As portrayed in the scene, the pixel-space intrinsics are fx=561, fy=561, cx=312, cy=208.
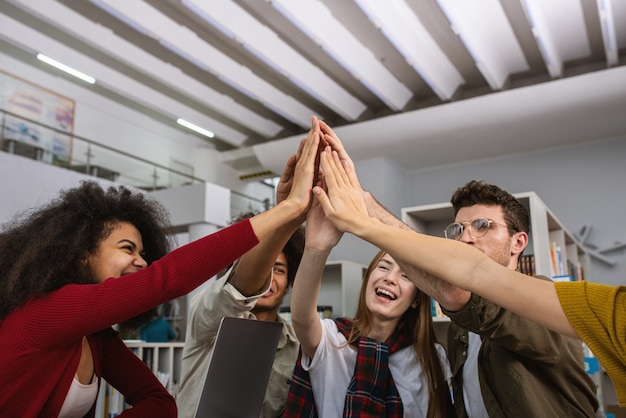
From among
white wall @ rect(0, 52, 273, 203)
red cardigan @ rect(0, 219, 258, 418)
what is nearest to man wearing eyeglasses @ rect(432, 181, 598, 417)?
red cardigan @ rect(0, 219, 258, 418)

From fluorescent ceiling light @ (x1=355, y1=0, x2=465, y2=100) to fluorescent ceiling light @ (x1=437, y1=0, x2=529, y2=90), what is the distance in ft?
1.68

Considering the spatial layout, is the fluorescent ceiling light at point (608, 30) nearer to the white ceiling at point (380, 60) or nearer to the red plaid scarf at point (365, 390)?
the white ceiling at point (380, 60)

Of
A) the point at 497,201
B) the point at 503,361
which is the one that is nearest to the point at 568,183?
the point at 497,201

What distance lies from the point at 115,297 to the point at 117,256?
0.30 meters

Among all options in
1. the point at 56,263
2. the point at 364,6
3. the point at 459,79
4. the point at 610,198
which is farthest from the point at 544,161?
the point at 56,263

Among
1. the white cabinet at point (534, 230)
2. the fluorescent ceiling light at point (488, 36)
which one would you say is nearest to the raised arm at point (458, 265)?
the white cabinet at point (534, 230)

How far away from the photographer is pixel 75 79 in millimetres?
9602

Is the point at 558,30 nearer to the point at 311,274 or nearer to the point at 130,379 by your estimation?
the point at 311,274

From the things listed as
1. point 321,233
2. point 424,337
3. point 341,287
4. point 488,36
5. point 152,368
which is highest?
point 488,36

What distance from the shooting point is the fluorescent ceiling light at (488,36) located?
6.43 meters

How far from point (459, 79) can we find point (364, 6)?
2.80 meters

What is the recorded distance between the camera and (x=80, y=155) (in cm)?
802

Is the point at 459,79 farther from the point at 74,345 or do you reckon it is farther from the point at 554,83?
the point at 74,345

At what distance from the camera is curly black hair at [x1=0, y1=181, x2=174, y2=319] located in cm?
130
